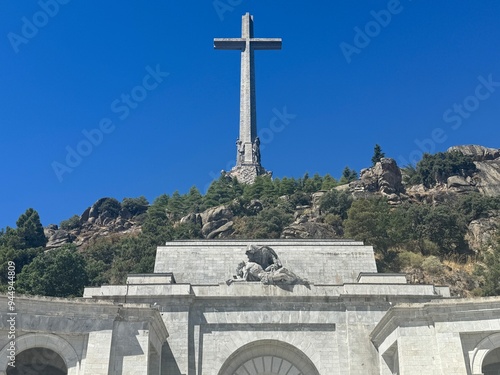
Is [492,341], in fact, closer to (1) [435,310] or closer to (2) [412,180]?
(1) [435,310]

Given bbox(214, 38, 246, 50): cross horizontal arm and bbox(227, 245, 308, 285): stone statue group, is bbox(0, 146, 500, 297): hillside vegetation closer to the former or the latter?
bbox(227, 245, 308, 285): stone statue group

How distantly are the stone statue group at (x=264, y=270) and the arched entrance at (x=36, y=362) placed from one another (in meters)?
9.44

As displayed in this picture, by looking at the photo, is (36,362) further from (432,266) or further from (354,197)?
(354,197)

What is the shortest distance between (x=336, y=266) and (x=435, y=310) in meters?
9.72

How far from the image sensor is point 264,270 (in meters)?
32.2

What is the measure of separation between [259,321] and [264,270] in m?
2.89

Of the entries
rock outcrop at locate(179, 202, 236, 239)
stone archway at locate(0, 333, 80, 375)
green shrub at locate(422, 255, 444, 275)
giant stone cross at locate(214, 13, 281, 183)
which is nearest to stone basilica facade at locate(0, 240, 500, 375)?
stone archway at locate(0, 333, 80, 375)

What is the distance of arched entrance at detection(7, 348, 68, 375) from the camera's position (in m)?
27.3

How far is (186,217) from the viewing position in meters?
84.2

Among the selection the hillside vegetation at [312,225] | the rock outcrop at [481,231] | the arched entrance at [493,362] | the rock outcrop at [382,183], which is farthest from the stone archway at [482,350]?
the rock outcrop at [382,183]

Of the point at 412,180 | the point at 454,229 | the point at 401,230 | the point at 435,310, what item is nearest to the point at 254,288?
the point at 435,310

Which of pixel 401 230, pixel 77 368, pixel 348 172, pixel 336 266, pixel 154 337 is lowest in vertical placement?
pixel 77 368

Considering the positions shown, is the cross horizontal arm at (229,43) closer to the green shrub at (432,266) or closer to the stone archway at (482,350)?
the green shrub at (432,266)

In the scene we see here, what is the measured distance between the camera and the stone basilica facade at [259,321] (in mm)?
25406
